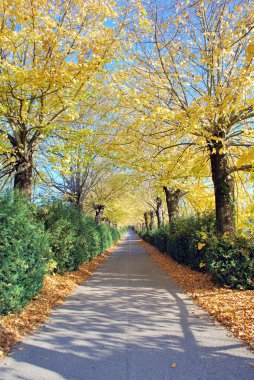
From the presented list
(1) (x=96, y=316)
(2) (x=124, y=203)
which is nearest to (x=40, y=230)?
(1) (x=96, y=316)

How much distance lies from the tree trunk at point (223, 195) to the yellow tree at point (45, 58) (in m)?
4.07

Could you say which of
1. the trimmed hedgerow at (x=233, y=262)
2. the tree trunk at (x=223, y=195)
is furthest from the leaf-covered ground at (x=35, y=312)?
the tree trunk at (x=223, y=195)

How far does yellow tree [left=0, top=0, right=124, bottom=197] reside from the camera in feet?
19.7

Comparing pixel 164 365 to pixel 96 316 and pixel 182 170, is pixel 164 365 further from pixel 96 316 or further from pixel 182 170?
pixel 182 170

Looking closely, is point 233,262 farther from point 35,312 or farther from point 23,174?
point 23,174

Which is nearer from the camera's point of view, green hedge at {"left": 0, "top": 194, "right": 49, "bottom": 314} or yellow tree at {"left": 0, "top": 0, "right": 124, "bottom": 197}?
green hedge at {"left": 0, "top": 194, "right": 49, "bottom": 314}

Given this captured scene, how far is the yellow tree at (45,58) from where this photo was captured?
6.02m

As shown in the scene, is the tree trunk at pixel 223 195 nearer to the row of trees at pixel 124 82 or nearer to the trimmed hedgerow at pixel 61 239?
the row of trees at pixel 124 82

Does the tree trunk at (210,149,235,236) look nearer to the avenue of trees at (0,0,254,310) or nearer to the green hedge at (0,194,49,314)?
the avenue of trees at (0,0,254,310)

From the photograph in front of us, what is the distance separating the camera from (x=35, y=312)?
17.8 feet

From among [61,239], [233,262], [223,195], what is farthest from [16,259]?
[223,195]

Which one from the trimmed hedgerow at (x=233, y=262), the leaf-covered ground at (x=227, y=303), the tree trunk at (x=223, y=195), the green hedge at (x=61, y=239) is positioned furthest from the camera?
the green hedge at (x=61, y=239)

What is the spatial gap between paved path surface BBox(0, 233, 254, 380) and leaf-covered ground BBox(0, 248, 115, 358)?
0.18m

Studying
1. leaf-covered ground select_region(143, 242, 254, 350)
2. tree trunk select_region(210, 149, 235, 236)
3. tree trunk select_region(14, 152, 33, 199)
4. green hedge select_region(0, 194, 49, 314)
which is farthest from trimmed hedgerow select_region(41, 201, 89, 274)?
tree trunk select_region(210, 149, 235, 236)
